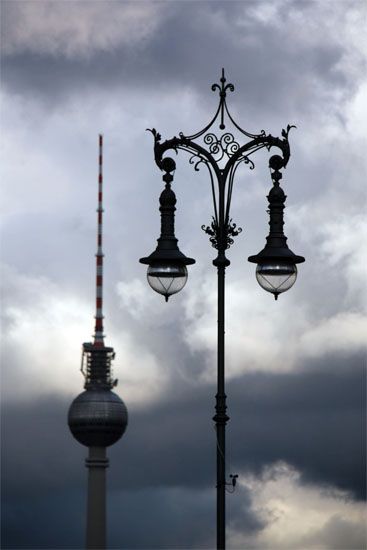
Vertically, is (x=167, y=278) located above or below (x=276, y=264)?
below

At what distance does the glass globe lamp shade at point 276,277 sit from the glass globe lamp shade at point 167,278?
138 centimetres

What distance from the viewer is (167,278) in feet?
79.7

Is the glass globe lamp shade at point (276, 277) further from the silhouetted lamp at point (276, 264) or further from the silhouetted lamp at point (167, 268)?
the silhouetted lamp at point (167, 268)

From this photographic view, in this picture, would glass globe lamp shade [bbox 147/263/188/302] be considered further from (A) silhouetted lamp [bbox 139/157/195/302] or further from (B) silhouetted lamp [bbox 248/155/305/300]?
(B) silhouetted lamp [bbox 248/155/305/300]

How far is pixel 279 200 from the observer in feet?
82.1

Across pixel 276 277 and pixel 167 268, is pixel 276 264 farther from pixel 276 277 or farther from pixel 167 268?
pixel 167 268

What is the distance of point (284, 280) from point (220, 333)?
1730mm

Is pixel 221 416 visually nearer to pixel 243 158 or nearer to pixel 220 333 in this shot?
pixel 220 333

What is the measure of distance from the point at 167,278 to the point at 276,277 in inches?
76.9

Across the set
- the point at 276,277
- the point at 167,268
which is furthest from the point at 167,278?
the point at 276,277

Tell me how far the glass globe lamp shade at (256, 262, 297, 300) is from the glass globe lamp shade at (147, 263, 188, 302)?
1377mm

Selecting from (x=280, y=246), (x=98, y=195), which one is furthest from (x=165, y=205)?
(x=98, y=195)

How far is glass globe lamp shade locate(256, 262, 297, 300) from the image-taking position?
24.2 meters

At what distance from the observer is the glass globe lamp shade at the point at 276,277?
79.5 feet
